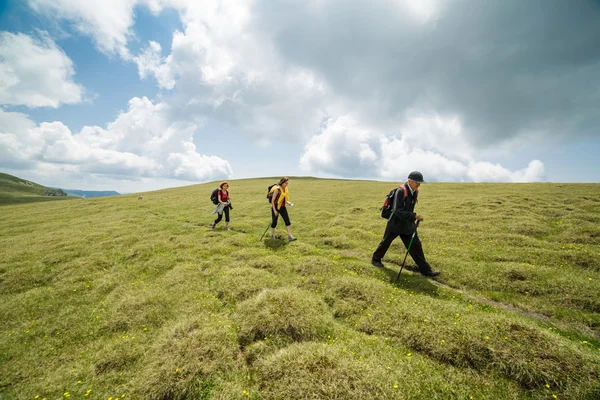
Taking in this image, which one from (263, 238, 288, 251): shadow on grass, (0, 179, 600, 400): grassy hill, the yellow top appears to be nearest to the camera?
(0, 179, 600, 400): grassy hill

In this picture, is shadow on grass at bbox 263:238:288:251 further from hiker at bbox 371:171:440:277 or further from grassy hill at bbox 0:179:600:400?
hiker at bbox 371:171:440:277

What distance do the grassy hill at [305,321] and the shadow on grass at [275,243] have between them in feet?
0.94

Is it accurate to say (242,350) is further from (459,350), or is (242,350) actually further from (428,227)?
(428,227)

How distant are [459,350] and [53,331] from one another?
13.3 meters

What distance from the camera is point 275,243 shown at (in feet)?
59.3

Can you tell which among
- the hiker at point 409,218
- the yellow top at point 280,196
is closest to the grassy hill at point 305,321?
the hiker at point 409,218

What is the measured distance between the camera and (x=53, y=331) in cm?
904

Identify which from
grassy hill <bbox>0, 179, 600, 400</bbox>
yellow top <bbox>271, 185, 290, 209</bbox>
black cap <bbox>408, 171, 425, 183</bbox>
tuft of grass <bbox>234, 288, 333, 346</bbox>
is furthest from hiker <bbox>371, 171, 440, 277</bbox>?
yellow top <bbox>271, 185, 290, 209</bbox>

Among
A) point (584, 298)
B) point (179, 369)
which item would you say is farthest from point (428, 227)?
point (179, 369)

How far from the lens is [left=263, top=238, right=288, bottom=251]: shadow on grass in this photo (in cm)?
1716

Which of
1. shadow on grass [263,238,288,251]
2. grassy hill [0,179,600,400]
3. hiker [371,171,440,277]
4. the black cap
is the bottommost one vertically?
grassy hill [0,179,600,400]

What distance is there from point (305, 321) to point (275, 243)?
10340 millimetres

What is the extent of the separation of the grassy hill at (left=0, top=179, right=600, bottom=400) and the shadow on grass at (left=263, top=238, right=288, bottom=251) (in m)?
0.29

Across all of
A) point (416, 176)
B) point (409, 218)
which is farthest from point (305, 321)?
point (416, 176)
